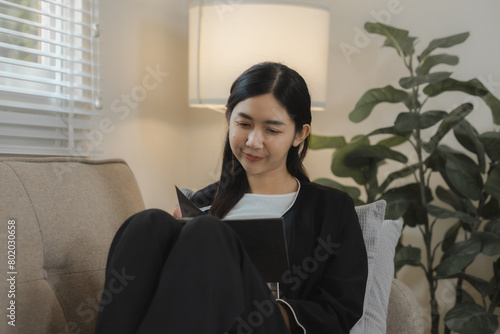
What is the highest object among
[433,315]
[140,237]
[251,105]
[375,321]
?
[251,105]

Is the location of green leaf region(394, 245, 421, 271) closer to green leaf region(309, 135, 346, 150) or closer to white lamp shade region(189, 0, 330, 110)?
green leaf region(309, 135, 346, 150)

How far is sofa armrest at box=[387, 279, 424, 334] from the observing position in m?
1.50

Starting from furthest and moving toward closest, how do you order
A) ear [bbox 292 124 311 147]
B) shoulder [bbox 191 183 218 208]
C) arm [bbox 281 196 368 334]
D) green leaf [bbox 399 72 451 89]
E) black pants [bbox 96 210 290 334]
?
green leaf [bbox 399 72 451 89] → shoulder [bbox 191 183 218 208] → ear [bbox 292 124 311 147] → arm [bbox 281 196 368 334] → black pants [bbox 96 210 290 334]

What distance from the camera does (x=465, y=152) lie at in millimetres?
2312

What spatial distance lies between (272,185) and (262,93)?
10.6 inches

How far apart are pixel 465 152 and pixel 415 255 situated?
0.47 metres

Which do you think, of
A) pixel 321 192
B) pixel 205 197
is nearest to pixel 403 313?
pixel 321 192

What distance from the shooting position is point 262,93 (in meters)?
1.50

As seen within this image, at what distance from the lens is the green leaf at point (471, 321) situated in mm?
1901

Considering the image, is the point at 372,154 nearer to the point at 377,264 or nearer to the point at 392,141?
the point at 392,141

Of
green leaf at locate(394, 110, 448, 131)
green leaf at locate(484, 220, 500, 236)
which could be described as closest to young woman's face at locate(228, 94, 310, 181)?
green leaf at locate(394, 110, 448, 131)

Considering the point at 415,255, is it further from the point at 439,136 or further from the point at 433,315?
the point at 439,136

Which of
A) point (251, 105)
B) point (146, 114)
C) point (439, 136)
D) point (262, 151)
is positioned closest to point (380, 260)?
point (262, 151)

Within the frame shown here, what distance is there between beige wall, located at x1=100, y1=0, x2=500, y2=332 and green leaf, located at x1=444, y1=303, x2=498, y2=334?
386 mm
